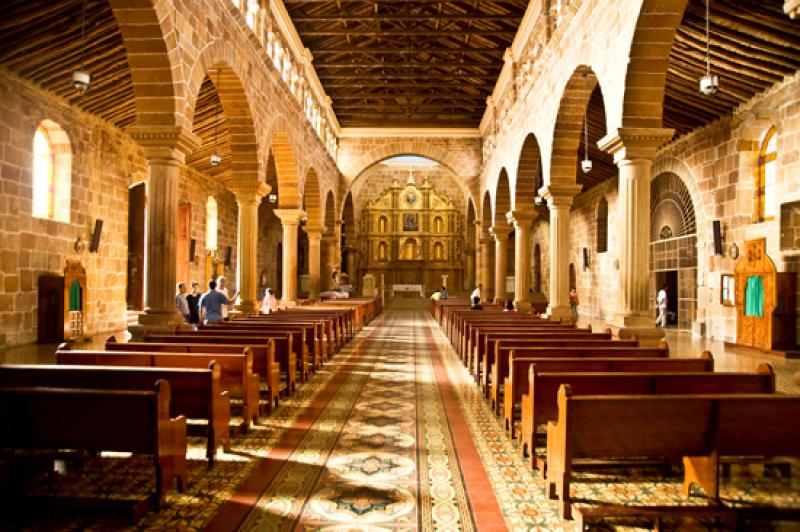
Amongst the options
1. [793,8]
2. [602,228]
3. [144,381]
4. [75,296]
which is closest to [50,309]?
[75,296]

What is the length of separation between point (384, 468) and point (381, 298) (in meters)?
22.5

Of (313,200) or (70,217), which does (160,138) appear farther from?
(313,200)

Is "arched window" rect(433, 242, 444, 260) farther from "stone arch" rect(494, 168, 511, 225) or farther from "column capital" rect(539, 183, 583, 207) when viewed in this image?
"column capital" rect(539, 183, 583, 207)

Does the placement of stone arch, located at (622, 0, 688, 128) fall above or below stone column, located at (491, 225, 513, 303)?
above

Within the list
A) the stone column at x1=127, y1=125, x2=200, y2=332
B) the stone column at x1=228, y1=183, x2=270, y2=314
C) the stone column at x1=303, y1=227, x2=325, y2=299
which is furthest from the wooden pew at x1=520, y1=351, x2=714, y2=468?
the stone column at x1=303, y1=227, x2=325, y2=299

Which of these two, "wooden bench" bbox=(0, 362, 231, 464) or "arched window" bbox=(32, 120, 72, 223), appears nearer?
"wooden bench" bbox=(0, 362, 231, 464)

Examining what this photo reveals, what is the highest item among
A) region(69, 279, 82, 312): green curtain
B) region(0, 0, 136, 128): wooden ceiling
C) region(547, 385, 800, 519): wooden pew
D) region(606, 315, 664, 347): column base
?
region(0, 0, 136, 128): wooden ceiling

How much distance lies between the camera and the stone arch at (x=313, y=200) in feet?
74.5

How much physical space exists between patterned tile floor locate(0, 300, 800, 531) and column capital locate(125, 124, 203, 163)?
4431mm

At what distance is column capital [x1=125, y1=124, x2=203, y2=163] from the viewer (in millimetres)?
8547

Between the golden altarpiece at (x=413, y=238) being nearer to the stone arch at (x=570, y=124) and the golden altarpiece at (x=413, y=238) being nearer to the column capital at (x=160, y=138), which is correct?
the stone arch at (x=570, y=124)

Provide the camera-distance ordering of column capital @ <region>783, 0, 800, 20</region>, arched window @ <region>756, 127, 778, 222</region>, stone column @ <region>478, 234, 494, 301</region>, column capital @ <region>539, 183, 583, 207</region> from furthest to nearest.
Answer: stone column @ <region>478, 234, 494, 301</region> → column capital @ <region>539, 183, 583, 207</region> → arched window @ <region>756, 127, 778, 222</region> → column capital @ <region>783, 0, 800, 20</region>

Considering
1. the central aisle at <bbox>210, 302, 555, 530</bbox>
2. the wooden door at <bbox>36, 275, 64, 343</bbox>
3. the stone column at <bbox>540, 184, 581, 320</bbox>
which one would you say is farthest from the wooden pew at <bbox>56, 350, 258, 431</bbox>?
the stone column at <bbox>540, 184, 581, 320</bbox>

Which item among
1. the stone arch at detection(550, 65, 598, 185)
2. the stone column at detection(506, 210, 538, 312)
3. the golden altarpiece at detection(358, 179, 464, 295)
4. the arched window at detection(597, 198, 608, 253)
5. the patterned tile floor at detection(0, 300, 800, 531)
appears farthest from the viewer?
the golden altarpiece at detection(358, 179, 464, 295)
